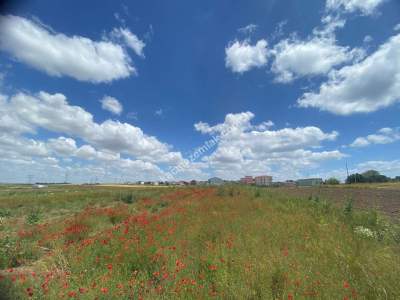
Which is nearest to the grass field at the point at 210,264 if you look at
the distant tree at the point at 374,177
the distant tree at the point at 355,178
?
the distant tree at the point at 355,178

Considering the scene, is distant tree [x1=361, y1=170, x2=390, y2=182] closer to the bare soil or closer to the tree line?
the tree line

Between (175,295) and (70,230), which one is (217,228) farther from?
(70,230)

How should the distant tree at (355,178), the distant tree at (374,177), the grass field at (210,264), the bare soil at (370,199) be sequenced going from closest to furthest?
the grass field at (210,264) < the bare soil at (370,199) < the distant tree at (355,178) < the distant tree at (374,177)

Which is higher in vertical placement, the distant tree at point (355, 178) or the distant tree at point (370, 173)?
the distant tree at point (370, 173)

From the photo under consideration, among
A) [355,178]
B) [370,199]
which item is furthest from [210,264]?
[355,178]

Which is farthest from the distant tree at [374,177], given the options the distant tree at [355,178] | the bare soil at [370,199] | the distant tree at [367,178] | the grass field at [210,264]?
the grass field at [210,264]

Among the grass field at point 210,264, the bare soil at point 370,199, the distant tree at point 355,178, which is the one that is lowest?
the grass field at point 210,264

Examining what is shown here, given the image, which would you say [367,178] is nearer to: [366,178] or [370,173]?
[366,178]

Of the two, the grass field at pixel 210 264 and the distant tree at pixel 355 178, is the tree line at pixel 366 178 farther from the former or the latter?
the grass field at pixel 210 264

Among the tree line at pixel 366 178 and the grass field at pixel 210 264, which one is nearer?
the grass field at pixel 210 264

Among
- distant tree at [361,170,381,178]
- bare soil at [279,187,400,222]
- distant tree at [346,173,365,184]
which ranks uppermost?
distant tree at [361,170,381,178]

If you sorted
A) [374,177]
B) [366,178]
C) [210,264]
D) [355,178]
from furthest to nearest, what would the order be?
1. [374,177]
2. [366,178]
3. [355,178]
4. [210,264]

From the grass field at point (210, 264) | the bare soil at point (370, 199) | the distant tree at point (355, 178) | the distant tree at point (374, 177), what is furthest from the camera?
the distant tree at point (374, 177)

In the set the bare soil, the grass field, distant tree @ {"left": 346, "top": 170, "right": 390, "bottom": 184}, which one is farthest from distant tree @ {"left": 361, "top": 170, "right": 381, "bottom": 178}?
the grass field
